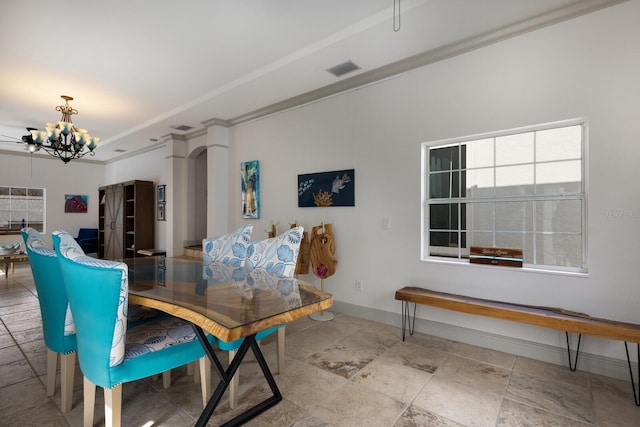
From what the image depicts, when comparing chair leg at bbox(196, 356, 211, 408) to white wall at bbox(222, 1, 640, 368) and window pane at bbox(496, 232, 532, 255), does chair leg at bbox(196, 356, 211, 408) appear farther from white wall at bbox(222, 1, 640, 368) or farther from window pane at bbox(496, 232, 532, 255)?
window pane at bbox(496, 232, 532, 255)

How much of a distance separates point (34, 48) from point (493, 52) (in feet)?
14.3

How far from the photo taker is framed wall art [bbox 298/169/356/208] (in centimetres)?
376

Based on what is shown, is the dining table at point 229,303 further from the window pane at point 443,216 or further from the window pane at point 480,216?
the window pane at point 480,216

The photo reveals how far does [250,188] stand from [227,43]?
2277 millimetres

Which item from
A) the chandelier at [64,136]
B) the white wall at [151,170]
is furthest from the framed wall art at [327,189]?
the white wall at [151,170]

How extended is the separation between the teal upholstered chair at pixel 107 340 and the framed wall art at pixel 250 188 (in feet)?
10.6

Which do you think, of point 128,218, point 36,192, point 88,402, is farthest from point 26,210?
point 88,402

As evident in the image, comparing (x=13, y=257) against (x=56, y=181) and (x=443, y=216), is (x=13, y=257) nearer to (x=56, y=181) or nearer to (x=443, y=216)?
(x=56, y=181)

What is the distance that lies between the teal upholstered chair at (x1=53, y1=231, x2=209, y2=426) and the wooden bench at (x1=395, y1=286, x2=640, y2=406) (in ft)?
6.79

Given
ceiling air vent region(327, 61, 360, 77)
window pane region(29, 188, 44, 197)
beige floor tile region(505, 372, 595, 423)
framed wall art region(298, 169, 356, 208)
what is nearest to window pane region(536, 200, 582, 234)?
beige floor tile region(505, 372, 595, 423)

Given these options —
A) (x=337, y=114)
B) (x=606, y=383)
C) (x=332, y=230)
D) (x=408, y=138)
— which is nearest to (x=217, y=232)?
(x=332, y=230)

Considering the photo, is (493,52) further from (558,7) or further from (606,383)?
(606,383)

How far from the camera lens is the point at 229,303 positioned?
1.58m

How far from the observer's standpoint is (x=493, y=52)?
2805 millimetres
